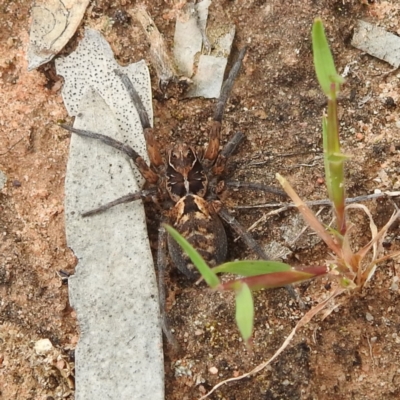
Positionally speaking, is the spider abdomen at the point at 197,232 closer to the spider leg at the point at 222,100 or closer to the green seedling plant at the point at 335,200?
the spider leg at the point at 222,100

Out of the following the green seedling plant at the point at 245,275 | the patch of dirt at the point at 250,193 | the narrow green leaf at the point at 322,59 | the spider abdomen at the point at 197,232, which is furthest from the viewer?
the spider abdomen at the point at 197,232

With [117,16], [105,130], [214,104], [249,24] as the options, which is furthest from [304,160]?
[117,16]

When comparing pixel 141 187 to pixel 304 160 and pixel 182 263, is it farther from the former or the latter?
pixel 304 160

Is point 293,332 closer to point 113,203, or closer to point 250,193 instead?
point 250,193

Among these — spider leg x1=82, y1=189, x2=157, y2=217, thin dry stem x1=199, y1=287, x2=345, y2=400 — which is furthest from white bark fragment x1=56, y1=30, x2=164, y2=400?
thin dry stem x1=199, y1=287, x2=345, y2=400

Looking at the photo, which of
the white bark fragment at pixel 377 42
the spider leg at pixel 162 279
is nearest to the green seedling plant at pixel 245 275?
the spider leg at pixel 162 279
